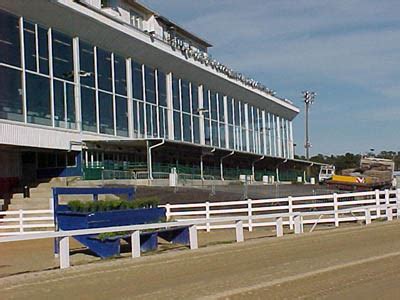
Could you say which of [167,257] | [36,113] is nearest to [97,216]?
[167,257]

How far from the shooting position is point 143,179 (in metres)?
46.3

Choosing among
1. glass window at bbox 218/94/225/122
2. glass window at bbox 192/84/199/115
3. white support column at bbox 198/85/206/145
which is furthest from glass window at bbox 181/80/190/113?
glass window at bbox 218/94/225/122

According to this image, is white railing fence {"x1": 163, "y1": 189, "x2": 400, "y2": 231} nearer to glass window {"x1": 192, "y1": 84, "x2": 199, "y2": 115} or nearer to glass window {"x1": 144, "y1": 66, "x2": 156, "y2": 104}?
glass window {"x1": 144, "y1": 66, "x2": 156, "y2": 104}

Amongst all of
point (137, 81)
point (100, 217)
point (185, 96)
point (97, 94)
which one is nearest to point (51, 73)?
point (97, 94)

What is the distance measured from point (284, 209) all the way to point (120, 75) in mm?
24982

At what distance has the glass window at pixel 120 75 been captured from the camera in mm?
49594

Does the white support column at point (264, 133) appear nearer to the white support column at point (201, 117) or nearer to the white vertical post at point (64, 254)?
the white support column at point (201, 117)

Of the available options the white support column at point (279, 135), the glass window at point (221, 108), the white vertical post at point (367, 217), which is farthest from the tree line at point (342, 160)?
the white vertical post at point (367, 217)

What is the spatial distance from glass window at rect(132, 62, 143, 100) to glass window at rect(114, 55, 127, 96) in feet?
4.64

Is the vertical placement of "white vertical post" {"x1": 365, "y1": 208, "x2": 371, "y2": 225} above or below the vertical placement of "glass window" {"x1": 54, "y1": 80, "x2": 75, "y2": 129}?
below

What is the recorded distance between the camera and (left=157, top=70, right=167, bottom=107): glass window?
184 feet

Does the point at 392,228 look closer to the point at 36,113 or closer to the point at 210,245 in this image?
the point at 210,245

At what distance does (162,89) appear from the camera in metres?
56.5

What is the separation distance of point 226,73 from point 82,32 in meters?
24.2
